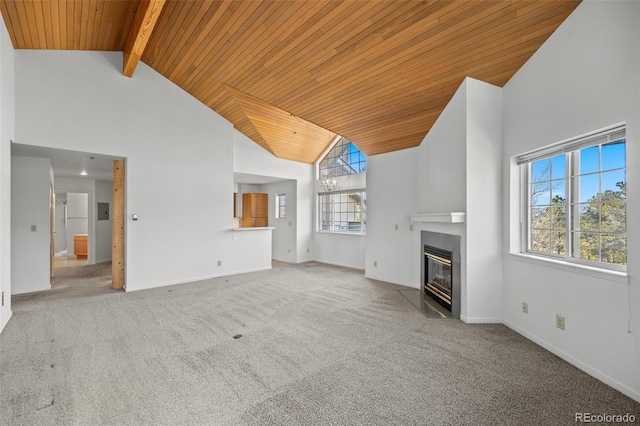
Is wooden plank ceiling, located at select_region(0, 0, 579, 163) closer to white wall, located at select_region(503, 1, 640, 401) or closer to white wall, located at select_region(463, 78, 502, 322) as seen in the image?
white wall, located at select_region(503, 1, 640, 401)

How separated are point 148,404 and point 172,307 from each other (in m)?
2.34

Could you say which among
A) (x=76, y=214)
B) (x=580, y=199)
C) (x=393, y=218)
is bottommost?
(x=393, y=218)

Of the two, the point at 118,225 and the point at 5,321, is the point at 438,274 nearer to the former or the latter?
the point at 118,225

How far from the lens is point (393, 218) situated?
5742 millimetres

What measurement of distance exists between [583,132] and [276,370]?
10.9 ft

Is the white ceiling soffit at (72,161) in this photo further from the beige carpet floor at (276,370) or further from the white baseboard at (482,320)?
the white baseboard at (482,320)

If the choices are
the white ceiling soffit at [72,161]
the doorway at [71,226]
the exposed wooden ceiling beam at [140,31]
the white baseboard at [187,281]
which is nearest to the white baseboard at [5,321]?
the white baseboard at [187,281]

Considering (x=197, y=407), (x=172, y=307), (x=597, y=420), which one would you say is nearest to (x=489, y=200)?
(x=597, y=420)

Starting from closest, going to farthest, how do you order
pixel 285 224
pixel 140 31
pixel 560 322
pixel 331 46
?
pixel 560 322 < pixel 331 46 < pixel 140 31 < pixel 285 224

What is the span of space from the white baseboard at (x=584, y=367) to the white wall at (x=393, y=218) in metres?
2.32

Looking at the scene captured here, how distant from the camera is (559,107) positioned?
8.96 ft

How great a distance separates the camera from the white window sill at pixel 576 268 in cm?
219

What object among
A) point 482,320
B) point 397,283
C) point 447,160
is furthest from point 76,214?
point 482,320

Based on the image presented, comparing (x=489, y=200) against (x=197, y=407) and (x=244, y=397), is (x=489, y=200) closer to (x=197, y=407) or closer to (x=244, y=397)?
(x=244, y=397)
